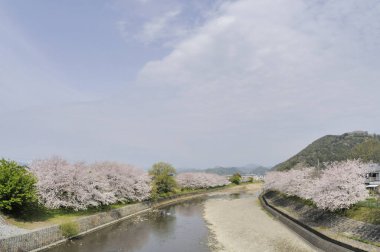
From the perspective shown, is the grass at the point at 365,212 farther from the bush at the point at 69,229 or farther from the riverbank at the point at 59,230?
the riverbank at the point at 59,230

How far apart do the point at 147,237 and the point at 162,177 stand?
34359 mm

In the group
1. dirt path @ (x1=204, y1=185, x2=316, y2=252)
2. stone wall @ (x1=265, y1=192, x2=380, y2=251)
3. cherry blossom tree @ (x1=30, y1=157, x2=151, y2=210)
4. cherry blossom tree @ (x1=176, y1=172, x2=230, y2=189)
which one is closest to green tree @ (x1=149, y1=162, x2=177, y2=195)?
cherry blossom tree @ (x1=176, y1=172, x2=230, y2=189)

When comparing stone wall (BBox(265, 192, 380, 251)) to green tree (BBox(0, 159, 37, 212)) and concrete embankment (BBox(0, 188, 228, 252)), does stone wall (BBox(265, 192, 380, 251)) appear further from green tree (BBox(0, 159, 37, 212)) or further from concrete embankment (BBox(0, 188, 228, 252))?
green tree (BBox(0, 159, 37, 212))

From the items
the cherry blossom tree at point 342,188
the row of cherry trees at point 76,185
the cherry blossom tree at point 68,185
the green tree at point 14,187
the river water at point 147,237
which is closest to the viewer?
the green tree at point 14,187

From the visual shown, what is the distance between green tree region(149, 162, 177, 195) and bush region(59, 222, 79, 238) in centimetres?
3417

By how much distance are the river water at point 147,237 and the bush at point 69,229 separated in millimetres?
737

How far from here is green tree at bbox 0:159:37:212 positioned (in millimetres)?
26344

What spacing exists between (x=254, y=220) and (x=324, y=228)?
13.6 m

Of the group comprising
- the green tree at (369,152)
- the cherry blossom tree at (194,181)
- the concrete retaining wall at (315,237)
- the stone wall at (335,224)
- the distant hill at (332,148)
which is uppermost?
the distant hill at (332,148)

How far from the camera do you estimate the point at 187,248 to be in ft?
89.4

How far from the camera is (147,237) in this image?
31.6 metres

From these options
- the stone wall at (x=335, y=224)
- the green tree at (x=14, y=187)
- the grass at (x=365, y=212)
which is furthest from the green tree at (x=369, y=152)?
the green tree at (x=14, y=187)

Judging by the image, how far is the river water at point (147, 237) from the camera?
26.6m

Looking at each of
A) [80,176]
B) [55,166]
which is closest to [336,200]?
[80,176]
